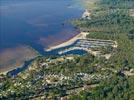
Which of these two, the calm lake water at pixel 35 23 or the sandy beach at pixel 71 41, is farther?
the calm lake water at pixel 35 23

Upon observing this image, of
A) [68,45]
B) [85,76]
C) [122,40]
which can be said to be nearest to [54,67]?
[85,76]

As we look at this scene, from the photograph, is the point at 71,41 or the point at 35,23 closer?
the point at 71,41

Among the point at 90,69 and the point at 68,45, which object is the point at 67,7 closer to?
the point at 68,45

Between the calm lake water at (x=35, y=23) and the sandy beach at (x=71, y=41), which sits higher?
the calm lake water at (x=35, y=23)

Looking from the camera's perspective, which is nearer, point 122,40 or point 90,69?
point 90,69

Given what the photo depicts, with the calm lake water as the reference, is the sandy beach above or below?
below

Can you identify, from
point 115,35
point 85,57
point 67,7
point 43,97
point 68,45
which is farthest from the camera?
point 67,7

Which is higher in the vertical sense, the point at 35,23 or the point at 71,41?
the point at 35,23

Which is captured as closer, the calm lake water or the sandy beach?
the sandy beach
